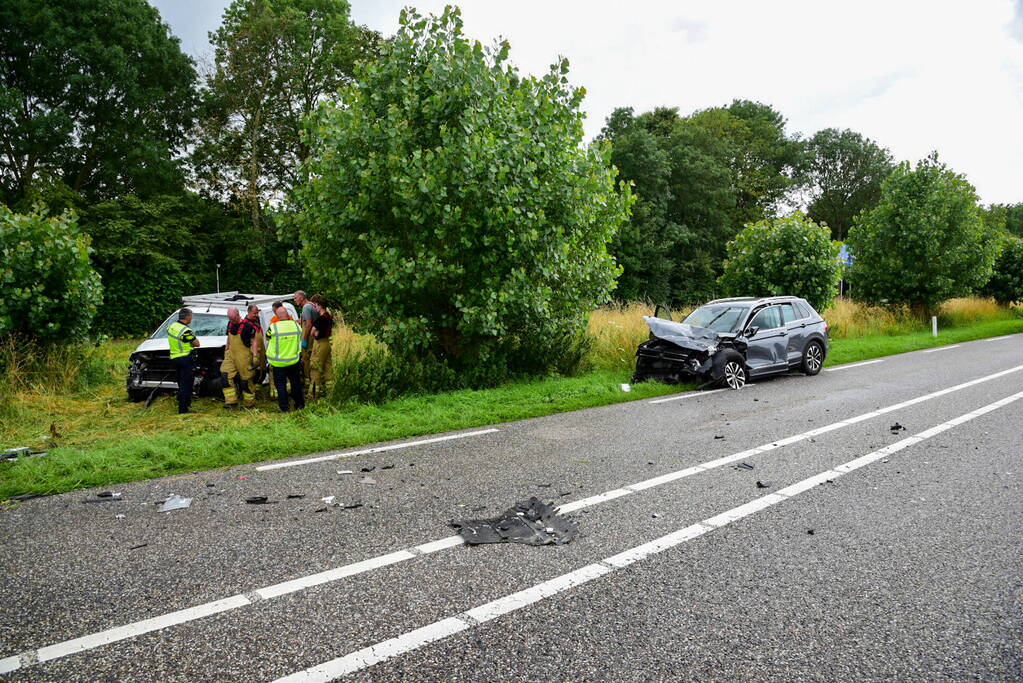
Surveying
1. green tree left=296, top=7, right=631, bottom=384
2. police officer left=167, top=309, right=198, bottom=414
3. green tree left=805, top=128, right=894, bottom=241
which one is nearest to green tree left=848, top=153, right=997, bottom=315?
green tree left=296, top=7, right=631, bottom=384

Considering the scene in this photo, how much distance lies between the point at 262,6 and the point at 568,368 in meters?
28.7

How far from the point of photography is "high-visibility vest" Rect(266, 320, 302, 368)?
384 inches

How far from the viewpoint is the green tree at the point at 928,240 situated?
24.5 m

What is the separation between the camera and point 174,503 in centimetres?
548

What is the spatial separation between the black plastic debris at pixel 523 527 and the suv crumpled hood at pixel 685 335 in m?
7.63

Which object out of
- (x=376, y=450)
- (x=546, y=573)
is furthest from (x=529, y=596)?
(x=376, y=450)

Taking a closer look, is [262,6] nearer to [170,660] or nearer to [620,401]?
[620,401]

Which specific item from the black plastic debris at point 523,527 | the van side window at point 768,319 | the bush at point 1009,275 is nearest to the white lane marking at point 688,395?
the van side window at point 768,319

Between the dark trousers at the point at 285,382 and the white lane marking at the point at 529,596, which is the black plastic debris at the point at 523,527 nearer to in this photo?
the white lane marking at the point at 529,596

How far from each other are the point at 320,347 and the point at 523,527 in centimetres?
726

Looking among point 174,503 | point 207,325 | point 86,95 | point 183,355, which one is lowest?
point 174,503

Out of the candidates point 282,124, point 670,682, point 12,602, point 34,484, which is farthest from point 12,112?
point 670,682

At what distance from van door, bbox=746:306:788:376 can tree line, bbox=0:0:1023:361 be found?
295 centimetres

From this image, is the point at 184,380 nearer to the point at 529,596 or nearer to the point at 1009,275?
the point at 529,596
